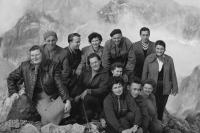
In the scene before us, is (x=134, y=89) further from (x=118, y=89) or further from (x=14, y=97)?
(x=14, y=97)

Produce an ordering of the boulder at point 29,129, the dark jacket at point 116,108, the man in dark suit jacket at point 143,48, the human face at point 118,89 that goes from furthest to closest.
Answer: the man in dark suit jacket at point 143,48
the boulder at point 29,129
the human face at point 118,89
the dark jacket at point 116,108

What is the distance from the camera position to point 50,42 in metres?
6.18

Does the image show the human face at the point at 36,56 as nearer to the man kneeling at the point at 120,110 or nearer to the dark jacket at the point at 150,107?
the man kneeling at the point at 120,110

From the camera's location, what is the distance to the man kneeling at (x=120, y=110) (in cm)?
485

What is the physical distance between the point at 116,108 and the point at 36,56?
6.51 feet

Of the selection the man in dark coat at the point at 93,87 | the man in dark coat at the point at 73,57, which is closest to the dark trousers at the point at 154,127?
the man in dark coat at the point at 93,87

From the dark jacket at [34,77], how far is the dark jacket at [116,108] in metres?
0.92

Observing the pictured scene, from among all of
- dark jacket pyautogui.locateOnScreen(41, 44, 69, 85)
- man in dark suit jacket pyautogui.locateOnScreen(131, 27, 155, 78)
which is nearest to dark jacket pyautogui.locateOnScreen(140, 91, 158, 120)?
man in dark suit jacket pyautogui.locateOnScreen(131, 27, 155, 78)

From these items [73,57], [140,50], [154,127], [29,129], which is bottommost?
[154,127]

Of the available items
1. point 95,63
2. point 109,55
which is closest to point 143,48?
point 109,55

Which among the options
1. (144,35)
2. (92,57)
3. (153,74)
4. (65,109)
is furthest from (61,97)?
(144,35)

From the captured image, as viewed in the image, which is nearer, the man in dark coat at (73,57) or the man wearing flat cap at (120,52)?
the man in dark coat at (73,57)

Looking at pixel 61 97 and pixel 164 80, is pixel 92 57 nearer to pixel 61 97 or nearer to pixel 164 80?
pixel 61 97

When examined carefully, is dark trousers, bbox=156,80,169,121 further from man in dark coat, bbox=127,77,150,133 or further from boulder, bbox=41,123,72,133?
boulder, bbox=41,123,72,133
